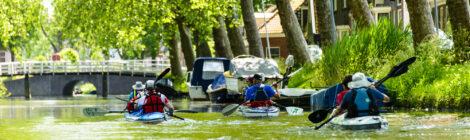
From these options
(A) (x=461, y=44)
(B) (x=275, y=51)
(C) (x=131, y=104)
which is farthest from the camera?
(B) (x=275, y=51)

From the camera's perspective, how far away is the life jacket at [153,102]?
17.4 m

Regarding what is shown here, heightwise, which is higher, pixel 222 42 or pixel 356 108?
pixel 222 42

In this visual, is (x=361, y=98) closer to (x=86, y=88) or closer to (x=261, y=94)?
(x=261, y=94)

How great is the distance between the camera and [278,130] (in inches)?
608

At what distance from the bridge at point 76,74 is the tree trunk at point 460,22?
1778 inches

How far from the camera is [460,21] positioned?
66.4 feet

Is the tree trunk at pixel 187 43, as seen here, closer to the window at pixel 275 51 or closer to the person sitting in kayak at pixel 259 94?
the window at pixel 275 51

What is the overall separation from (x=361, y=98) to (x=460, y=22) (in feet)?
25.1

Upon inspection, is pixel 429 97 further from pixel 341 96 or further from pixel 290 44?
Result: pixel 290 44

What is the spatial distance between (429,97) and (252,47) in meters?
16.6

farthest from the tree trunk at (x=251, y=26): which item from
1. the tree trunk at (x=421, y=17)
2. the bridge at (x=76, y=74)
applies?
the bridge at (x=76, y=74)

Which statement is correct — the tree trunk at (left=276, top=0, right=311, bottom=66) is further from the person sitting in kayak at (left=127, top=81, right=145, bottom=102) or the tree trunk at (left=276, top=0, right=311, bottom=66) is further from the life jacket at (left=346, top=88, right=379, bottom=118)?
the life jacket at (left=346, top=88, right=379, bottom=118)

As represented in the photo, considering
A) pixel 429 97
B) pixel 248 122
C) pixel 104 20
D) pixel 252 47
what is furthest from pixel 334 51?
pixel 104 20

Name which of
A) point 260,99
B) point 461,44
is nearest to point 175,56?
point 461,44
